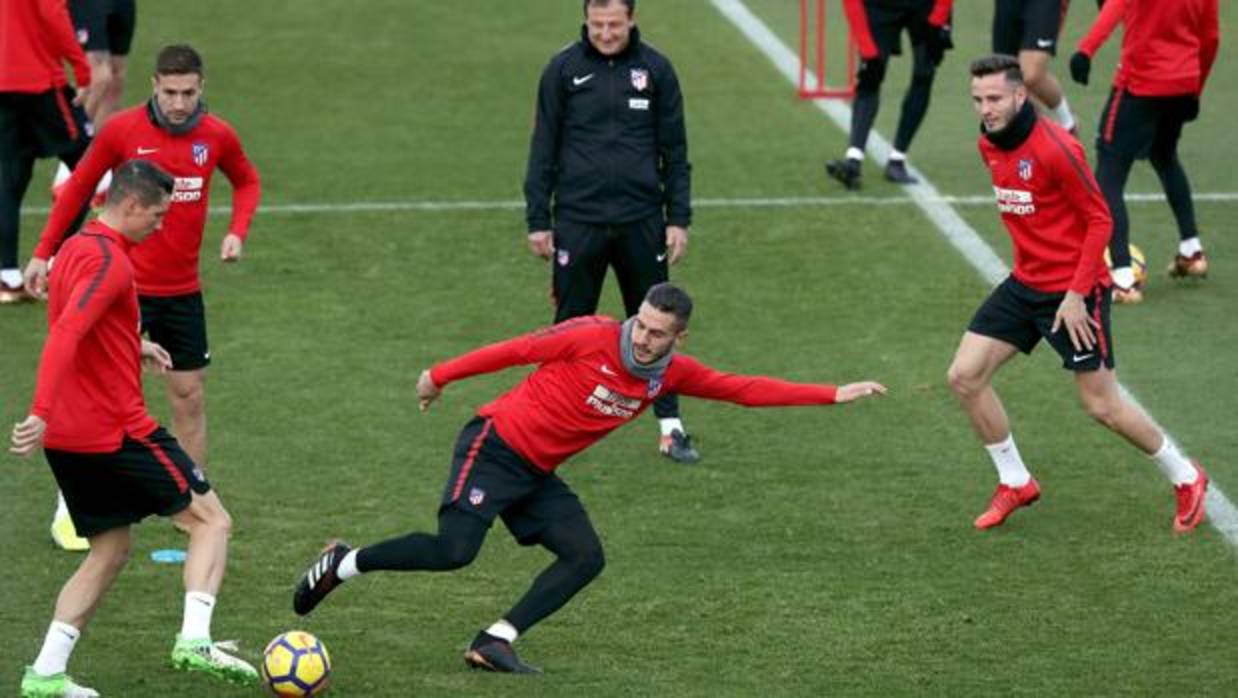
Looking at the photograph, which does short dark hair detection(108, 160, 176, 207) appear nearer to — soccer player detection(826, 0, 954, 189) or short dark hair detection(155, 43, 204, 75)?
short dark hair detection(155, 43, 204, 75)

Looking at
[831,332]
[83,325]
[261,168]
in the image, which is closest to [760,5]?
[261,168]

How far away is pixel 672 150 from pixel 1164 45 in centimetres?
392

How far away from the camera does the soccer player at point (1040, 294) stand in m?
11.0

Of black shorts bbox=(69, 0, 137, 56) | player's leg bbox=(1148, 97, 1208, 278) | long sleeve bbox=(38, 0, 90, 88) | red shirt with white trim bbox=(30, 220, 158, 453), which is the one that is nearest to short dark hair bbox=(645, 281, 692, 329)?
red shirt with white trim bbox=(30, 220, 158, 453)

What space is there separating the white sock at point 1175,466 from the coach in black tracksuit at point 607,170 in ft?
8.27

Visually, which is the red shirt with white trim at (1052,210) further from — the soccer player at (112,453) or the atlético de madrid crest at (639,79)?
the soccer player at (112,453)

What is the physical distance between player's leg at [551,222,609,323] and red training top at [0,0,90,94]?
14.0 feet

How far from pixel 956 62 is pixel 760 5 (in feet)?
11.7

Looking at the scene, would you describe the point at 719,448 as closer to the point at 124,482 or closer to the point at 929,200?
the point at 124,482

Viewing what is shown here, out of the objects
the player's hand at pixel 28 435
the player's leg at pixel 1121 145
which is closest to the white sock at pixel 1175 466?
the player's leg at pixel 1121 145

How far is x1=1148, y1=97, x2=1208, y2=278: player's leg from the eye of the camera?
1507 cm

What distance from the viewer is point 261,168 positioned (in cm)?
1875

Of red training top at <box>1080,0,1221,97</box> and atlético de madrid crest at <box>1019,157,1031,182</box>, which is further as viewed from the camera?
red training top at <box>1080,0,1221,97</box>

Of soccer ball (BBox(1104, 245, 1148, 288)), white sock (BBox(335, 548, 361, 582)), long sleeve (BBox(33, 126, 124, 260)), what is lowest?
soccer ball (BBox(1104, 245, 1148, 288))
